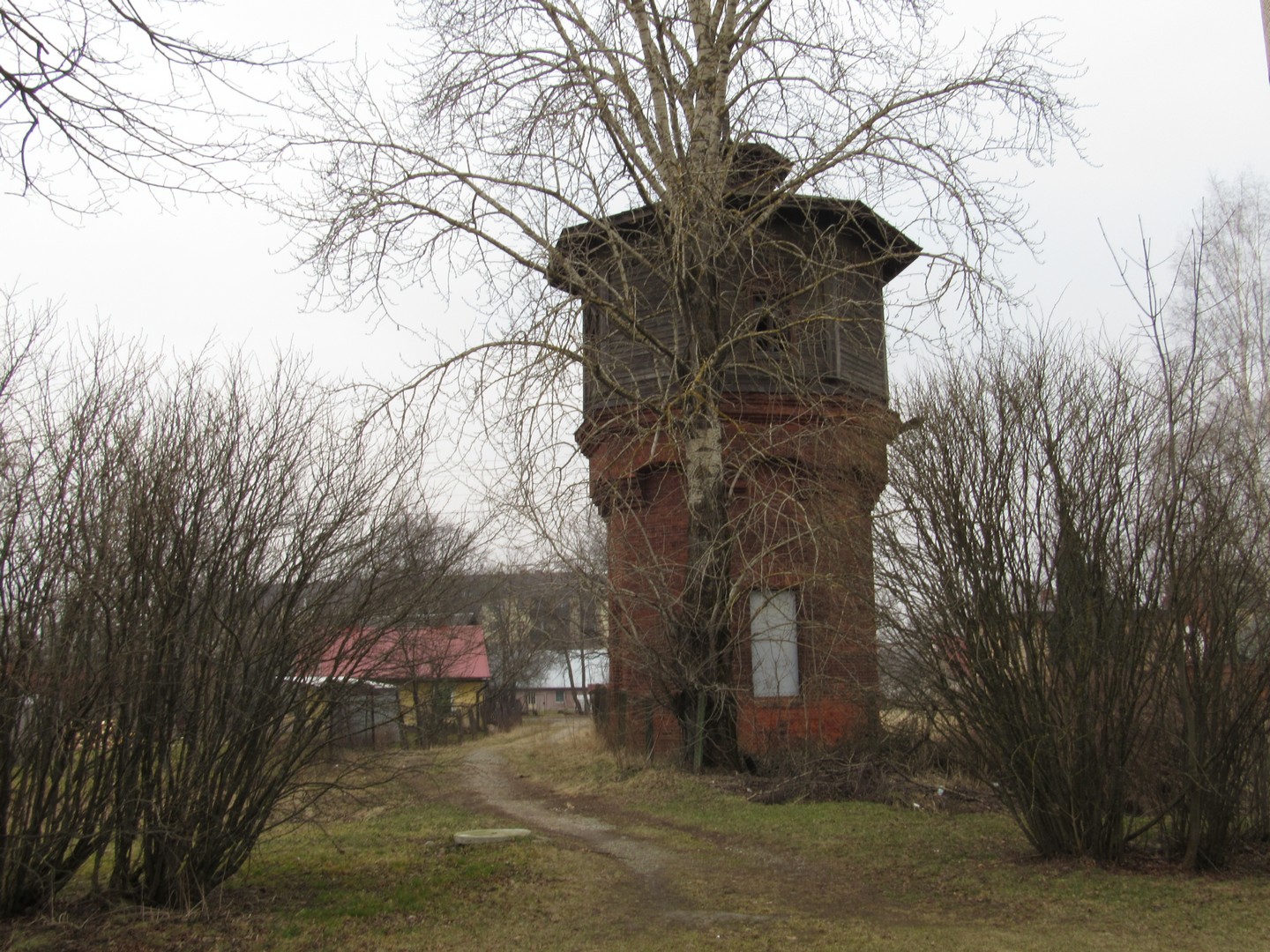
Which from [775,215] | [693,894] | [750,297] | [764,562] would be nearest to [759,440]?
[764,562]

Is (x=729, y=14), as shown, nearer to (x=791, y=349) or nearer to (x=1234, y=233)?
(x=791, y=349)

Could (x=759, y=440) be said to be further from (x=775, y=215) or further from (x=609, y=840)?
(x=609, y=840)

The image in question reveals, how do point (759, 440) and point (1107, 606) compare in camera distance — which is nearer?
point (1107, 606)

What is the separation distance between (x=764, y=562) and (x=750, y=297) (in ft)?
13.5

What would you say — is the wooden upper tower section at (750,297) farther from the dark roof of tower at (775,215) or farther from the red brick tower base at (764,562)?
the red brick tower base at (764,562)

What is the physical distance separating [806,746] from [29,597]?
1067 cm

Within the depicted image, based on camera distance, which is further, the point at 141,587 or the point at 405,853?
the point at 405,853

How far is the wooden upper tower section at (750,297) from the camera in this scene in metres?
12.8

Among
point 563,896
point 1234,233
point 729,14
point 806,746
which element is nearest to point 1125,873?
point 563,896

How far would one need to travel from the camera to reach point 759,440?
50.7ft

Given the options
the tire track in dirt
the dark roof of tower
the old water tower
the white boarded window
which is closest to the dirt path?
the tire track in dirt

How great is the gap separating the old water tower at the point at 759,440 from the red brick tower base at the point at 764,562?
1.7 inches

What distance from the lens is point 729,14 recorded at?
13766mm

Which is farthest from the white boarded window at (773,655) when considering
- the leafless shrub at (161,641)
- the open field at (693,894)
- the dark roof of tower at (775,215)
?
the leafless shrub at (161,641)
